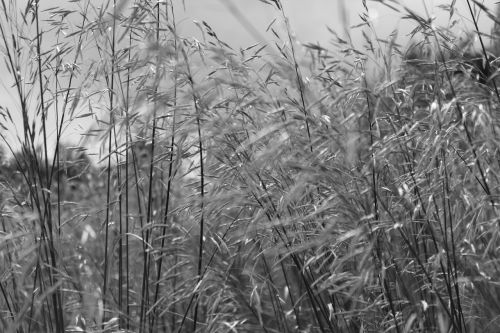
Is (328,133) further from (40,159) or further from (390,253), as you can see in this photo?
(40,159)

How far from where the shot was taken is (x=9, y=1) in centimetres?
290

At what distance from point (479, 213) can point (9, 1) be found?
1.90 meters

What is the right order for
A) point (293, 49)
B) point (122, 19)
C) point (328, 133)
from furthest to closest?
point (122, 19) → point (293, 49) → point (328, 133)

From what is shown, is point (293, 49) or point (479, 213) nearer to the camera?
point (479, 213)

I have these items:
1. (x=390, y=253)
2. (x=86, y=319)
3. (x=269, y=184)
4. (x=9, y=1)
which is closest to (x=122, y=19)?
(x=9, y=1)

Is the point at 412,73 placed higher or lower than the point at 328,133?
higher

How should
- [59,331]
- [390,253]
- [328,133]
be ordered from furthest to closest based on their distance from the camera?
[59,331] → [390,253] → [328,133]

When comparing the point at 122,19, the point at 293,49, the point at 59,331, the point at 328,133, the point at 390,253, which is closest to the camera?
the point at 328,133

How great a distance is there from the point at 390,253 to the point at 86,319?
1.12 meters

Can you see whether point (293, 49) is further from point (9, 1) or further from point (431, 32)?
point (9, 1)

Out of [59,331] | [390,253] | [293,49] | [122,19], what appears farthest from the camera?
[122,19]

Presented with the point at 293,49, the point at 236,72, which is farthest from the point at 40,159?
the point at 293,49

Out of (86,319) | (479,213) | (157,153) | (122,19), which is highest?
(122,19)

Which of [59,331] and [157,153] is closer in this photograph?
[59,331]
